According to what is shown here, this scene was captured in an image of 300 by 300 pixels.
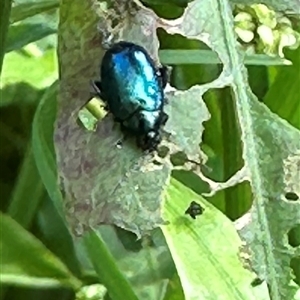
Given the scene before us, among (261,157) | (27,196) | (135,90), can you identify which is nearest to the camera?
(261,157)

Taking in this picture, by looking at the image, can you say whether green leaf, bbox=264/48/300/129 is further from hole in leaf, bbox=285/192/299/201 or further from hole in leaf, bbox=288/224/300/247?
hole in leaf, bbox=285/192/299/201

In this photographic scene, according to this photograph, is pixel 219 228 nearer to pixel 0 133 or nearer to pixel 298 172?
pixel 298 172

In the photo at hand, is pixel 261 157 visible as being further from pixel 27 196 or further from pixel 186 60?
pixel 27 196

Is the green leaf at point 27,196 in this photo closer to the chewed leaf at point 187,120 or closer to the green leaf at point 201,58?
the green leaf at point 201,58

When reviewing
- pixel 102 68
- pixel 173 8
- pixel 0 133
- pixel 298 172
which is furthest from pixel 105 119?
pixel 0 133

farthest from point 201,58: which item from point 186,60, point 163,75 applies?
point 163,75

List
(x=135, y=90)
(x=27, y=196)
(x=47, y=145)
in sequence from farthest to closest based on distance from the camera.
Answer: (x=27, y=196) < (x=47, y=145) < (x=135, y=90)

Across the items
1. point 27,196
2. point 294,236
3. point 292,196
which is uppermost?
point 292,196
